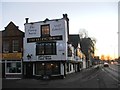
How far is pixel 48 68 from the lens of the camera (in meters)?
38.2

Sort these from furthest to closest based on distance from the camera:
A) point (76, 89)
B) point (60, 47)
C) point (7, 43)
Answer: point (7, 43) < point (60, 47) < point (76, 89)

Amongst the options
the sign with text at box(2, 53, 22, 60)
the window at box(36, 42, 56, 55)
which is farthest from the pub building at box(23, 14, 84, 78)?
the sign with text at box(2, 53, 22, 60)

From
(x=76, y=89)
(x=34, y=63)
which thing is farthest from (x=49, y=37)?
(x=76, y=89)

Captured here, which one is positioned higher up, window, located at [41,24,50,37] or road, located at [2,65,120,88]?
window, located at [41,24,50,37]

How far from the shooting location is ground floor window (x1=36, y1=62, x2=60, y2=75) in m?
37.9

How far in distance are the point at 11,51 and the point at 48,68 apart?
6533 millimetres

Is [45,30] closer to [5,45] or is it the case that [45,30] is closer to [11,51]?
[11,51]

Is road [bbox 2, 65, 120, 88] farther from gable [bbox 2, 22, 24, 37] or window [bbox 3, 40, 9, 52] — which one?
gable [bbox 2, 22, 24, 37]

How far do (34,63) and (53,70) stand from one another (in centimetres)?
318

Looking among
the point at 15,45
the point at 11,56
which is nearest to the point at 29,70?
the point at 11,56

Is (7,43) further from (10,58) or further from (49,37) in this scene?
(49,37)

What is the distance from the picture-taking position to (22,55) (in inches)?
1555

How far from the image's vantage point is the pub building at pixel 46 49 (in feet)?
124

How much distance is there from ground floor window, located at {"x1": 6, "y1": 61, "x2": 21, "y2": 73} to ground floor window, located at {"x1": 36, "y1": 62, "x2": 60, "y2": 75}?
10.0ft
